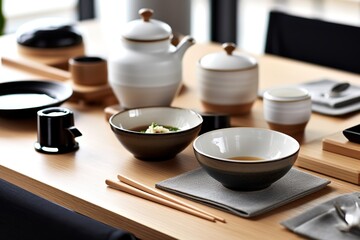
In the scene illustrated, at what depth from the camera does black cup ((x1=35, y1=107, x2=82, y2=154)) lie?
184 centimetres

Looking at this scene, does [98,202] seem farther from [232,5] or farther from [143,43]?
[232,5]

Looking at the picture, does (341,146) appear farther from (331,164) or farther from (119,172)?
(119,172)

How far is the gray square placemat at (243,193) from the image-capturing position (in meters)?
1.51

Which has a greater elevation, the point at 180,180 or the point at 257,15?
the point at 180,180

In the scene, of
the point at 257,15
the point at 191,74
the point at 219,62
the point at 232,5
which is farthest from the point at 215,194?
the point at 257,15

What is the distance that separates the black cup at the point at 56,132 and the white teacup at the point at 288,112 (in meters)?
0.47

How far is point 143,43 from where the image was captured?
2020mm

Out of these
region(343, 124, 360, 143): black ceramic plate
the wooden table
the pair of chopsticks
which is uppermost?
region(343, 124, 360, 143): black ceramic plate

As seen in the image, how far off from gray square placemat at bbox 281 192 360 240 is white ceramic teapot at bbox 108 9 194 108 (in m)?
0.68

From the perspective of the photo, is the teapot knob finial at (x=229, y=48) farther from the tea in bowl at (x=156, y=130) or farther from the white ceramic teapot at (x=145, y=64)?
the tea in bowl at (x=156, y=130)

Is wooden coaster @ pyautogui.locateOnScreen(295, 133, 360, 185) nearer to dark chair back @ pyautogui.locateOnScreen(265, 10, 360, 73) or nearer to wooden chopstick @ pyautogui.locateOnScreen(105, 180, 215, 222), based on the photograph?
wooden chopstick @ pyautogui.locateOnScreen(105, 180, 215, 222)

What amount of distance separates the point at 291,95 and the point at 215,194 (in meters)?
0.52

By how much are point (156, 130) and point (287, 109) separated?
0.34m

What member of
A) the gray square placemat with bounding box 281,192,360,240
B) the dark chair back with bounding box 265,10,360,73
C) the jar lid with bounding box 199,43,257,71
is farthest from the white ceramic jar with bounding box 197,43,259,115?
the dark chair back with bounding box 265,10,360,73
